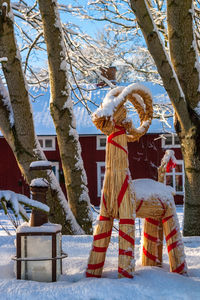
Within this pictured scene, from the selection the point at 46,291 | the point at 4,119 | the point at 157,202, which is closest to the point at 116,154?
the point at 157,202

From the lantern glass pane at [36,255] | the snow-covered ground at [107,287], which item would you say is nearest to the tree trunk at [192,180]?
the snow-covered ground at [107,287]

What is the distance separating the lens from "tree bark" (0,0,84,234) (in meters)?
3.60

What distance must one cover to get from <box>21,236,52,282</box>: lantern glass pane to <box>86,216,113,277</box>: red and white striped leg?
0.20m

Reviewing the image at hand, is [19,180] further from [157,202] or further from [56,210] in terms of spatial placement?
[157,202]

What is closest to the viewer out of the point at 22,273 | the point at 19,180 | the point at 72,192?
the point at 22,273

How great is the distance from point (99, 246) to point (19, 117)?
215 centimetres

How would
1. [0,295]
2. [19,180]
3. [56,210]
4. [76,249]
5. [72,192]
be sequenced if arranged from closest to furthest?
1. [0,295]
2. [76,249]
3. [56,210]
4. [72,192]
5. [19,180]

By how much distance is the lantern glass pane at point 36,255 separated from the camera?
1684mm

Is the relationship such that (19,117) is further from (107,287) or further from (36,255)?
(107,287)

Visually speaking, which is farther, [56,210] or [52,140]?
[52,140]

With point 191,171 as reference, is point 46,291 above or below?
below

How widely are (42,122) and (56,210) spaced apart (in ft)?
41.2

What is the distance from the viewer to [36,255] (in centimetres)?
170

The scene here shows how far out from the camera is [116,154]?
70.1 inches
